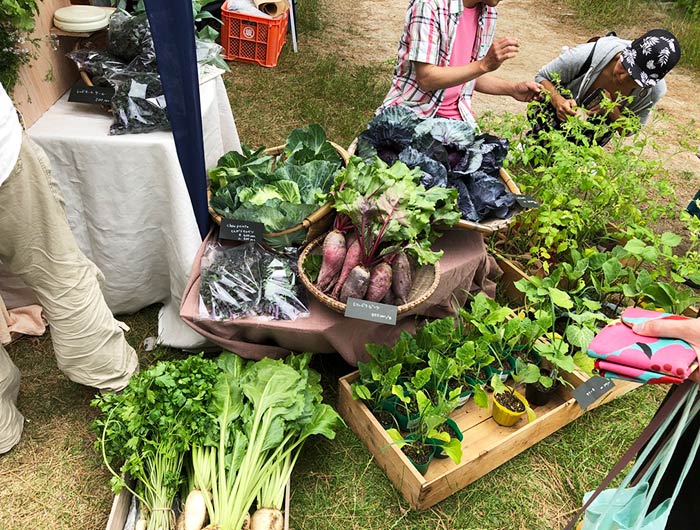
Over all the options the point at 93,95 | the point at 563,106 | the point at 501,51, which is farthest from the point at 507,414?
the point at 93,95

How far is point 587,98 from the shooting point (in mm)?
3256

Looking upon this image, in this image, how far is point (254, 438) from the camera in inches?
73.5

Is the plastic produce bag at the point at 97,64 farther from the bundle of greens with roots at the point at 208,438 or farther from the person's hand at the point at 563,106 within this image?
the person's hand at the point at 563,106

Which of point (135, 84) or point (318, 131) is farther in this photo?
point (318, 131)

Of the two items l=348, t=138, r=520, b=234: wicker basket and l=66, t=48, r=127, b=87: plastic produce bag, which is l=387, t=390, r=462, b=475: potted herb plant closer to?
l=348, t=138, r=520, b=234: wicker basket

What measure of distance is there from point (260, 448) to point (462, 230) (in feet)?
4.46

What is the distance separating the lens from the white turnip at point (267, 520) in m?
1.71

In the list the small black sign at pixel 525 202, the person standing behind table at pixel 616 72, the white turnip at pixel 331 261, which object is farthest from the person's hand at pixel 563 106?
the white turnip at pixel 331 261

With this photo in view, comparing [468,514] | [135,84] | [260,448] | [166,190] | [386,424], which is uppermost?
[135,84]

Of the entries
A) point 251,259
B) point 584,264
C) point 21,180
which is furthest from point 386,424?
point 21,180

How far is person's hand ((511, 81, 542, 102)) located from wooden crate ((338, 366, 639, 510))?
1.81m

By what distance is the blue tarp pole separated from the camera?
1.72 metres

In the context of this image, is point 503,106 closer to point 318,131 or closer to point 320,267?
point 318,131

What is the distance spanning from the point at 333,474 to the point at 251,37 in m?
4.49
